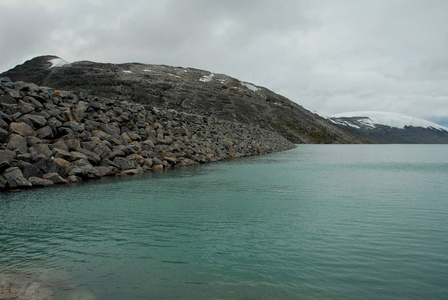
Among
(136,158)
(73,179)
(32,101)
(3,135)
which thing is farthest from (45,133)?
(136,158)

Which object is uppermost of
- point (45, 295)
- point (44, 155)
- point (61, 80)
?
point (61, 80)

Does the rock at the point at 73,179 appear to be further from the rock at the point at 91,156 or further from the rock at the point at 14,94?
the rock at the point at 14,94

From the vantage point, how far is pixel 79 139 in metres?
28.5

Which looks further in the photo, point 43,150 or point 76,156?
point 76,156

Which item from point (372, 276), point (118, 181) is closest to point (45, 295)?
point (372, 276)

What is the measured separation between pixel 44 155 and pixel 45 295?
1864 cm

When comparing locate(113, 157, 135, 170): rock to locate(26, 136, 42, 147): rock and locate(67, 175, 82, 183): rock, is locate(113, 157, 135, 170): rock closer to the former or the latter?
locate(67, 175, 82, 183): rock

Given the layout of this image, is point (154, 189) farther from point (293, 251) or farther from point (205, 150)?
point (205, 150)

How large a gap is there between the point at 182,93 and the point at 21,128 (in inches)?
5569

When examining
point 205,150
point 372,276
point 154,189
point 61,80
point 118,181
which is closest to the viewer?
point 372,276

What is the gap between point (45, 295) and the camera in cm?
717

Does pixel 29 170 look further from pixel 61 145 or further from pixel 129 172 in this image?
pixel 129 172

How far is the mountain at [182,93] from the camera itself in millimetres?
152625

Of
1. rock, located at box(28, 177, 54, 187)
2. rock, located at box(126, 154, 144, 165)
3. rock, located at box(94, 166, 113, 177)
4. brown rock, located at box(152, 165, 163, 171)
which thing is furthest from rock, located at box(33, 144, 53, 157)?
brown rock, located at box(152, 165, 163, 171)
